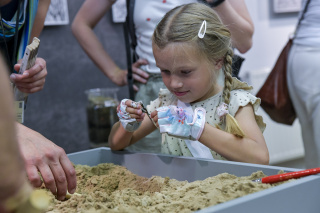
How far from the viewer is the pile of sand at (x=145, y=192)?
0.81 metres

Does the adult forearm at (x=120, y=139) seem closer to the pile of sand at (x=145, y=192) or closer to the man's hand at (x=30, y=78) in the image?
the pile of sand at (x=145, y=192)

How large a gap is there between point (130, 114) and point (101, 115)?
3.25ft

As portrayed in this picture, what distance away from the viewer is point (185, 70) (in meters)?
1.30

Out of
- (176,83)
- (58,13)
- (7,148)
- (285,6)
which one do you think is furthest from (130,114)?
(285,6)

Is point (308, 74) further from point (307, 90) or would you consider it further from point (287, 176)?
point (287, 176)

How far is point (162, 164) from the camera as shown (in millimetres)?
1239

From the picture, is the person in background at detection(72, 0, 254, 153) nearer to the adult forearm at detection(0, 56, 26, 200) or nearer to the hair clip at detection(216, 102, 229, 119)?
the hair clip at detection(216, 102, 229, 119)

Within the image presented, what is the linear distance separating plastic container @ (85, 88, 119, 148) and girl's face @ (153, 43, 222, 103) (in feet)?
3.10

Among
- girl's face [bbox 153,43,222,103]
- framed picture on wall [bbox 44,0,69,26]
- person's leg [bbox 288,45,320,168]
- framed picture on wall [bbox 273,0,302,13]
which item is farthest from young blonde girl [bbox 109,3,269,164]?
framed picture on wall [bbox 273,0,302,13]

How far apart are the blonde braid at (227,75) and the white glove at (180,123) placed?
194mm

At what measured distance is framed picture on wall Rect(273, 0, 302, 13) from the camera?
352cm

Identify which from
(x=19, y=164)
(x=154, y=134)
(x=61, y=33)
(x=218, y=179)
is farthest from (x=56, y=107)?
(x=19, y=164)

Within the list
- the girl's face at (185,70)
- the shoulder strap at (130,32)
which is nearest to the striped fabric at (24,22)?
the shoulder strap at (130,32)

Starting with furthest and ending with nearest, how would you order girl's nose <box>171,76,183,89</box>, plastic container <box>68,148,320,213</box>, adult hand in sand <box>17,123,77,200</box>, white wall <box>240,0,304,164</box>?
1. white wall <box>240,0,304,164</box>
2. girl's nose <box>171,76,183,89</box>
3. adult hand in sand <box>17,123,77,200</box>
4. plastic container <box>68,148,320,213</box>
